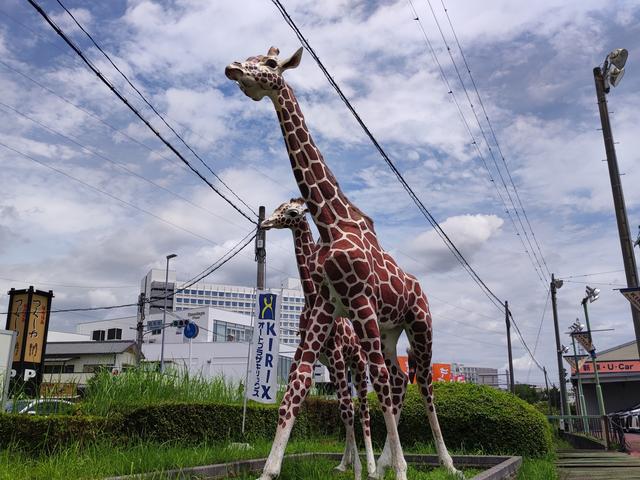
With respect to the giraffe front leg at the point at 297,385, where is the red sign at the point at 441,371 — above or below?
above

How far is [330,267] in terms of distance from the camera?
5969mm

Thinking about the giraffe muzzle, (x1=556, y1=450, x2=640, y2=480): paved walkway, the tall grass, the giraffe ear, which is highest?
the giraffe ear

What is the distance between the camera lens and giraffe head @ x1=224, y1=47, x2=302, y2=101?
5.98m

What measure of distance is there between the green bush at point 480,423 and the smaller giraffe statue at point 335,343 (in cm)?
427

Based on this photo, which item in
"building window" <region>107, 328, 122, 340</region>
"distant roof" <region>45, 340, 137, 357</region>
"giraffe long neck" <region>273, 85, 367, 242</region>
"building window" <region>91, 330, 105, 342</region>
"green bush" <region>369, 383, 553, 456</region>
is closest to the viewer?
"giraffe long neck" <region>273, 85, 367, 242</region>

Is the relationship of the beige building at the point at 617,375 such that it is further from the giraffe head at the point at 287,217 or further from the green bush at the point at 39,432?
the green bush at the point at 39,432

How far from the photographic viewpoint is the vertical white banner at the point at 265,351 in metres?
11.5

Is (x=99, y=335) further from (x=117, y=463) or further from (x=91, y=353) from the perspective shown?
(x=117, y=463)

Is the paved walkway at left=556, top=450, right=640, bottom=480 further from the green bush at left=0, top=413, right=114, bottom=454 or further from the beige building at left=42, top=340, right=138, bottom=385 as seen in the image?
the beige building at left=42, top=340, right=138, bottom=385

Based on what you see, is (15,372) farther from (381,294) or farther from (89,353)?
(89,353)

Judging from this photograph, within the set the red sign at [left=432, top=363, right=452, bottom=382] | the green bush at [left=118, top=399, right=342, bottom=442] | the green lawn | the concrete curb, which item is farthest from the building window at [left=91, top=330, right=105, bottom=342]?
the concrete curb

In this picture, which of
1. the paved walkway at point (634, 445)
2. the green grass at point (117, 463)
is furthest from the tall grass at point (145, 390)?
the paved walkway at point (634, 445)

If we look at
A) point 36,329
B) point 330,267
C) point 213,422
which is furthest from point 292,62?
point 36,329

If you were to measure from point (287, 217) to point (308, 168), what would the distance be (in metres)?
1.86
